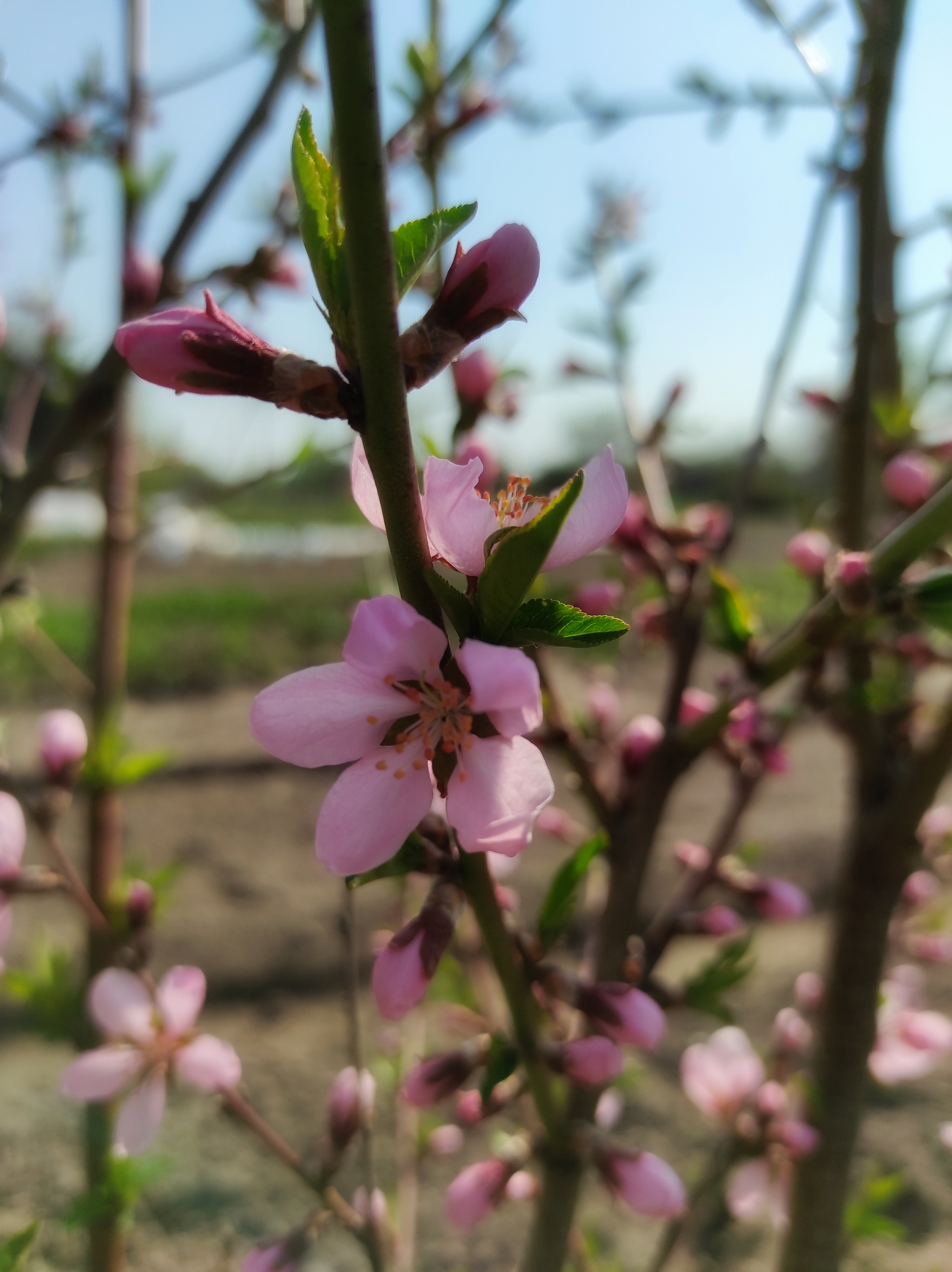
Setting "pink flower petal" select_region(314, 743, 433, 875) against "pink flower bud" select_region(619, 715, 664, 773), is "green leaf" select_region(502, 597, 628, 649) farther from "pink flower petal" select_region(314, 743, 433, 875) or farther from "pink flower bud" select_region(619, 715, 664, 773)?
"pink flower bud" select_region(619, 715, 664, 773)

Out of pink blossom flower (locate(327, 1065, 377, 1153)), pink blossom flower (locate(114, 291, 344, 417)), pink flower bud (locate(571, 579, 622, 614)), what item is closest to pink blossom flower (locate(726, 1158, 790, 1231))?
pink blossom flower (locate(327, 1065, 377, 1153))

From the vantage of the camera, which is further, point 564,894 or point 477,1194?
point 477,1194

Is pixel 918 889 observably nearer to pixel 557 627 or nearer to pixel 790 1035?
pixel 790 1035

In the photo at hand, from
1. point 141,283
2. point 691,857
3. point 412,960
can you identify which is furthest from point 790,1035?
point 141,283

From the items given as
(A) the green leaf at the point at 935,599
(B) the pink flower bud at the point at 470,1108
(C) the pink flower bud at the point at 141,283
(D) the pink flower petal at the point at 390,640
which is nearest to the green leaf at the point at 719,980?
(B) the pink flower bud at the point at 470,1108

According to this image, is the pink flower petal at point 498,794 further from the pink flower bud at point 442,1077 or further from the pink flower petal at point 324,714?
the pink flower bud at point 442,1077

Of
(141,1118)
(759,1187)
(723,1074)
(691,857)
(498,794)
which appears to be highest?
(498,794)

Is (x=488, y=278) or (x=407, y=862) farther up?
(x=488, y=278)
